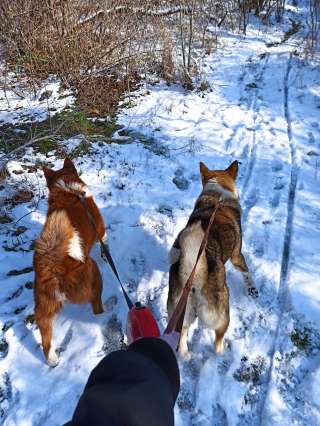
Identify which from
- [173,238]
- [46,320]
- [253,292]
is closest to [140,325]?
[46,320]

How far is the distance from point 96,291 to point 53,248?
0.65 metres

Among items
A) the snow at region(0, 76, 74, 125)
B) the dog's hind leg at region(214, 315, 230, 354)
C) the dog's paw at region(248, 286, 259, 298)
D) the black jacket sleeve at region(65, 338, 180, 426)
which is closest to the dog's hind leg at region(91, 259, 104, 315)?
the dog's hind leg at region(214, 315, 230, 354)

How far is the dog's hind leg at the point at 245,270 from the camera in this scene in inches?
145

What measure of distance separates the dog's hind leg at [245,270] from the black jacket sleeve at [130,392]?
2305 millimetres

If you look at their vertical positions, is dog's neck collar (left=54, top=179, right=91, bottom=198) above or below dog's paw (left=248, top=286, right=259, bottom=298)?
above

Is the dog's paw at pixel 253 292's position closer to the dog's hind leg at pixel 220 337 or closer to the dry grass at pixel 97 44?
the dog's hind leg at pixel 220 337

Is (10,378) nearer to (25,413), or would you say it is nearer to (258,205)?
(25,413)

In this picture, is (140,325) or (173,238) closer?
(140,325)

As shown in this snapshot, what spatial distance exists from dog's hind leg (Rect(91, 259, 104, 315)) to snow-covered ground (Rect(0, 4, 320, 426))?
0.10 metres

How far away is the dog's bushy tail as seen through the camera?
2.75 m

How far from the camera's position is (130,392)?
1.14 metres

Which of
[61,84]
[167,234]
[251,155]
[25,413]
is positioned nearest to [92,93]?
[61,84]

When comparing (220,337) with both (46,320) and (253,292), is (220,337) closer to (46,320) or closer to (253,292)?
(253,292)

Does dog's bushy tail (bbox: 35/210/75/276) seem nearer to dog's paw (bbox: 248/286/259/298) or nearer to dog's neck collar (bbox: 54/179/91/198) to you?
dog's neck collar (bbox: 54/179/91/198)
